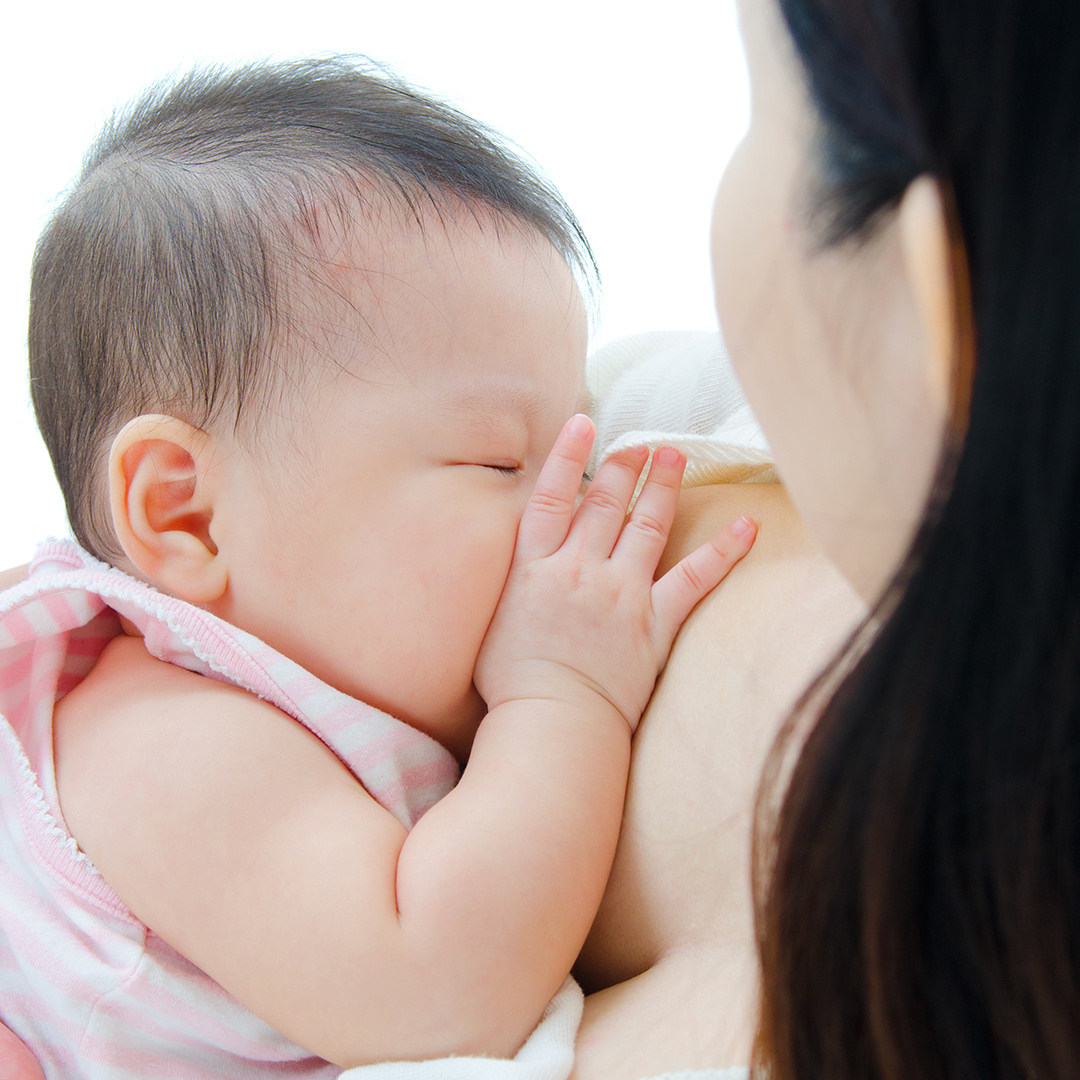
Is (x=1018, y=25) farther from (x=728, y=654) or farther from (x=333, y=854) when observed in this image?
(x=333, y=854)

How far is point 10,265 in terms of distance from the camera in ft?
5.20

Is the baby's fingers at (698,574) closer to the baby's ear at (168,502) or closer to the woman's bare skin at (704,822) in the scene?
the woman's bare skin at (704,822)

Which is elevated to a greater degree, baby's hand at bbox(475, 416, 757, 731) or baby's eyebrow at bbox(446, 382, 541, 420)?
baby's eyebrow at bbox(446, 382, 541, 420)

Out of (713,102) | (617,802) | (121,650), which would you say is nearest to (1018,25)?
(617,802)

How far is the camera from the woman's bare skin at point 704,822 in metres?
0.59

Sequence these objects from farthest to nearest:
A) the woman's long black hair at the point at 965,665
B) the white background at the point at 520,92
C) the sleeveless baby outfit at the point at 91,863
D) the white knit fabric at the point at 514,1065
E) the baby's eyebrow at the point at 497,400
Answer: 1. the white background at the point at 520,92
2. the baby's eyebrow at the point at 497,400
3. the sleeveless baby outfit at the point at 91,863
4. the white knit fabric at the point at 514,1065
5. the woman's long black hair at the point at 965,665

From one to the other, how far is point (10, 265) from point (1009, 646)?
65.4 inches

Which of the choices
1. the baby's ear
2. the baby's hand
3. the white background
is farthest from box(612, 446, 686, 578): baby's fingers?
the white background

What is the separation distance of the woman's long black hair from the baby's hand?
0.93 feet

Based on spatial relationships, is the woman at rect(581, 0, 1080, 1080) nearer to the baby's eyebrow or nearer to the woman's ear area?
the woman's ear area

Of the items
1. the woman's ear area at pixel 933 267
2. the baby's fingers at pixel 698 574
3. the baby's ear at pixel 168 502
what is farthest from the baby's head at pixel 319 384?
the woman's ear area at pixel 933 267

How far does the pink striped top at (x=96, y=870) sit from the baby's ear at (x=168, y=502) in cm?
3

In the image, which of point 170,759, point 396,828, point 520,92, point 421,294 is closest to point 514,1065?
point 396,828

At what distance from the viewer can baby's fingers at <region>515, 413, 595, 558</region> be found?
32.7 inches
